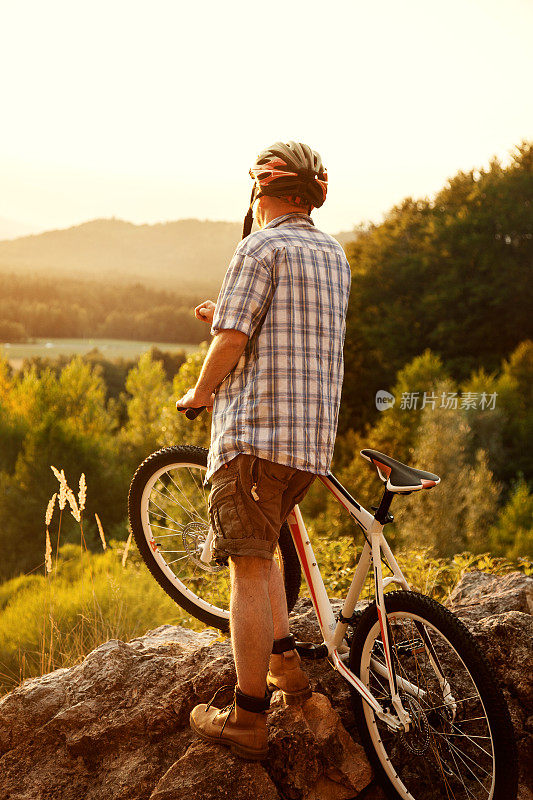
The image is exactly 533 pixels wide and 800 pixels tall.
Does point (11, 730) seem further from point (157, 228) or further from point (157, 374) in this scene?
point (157, 228)

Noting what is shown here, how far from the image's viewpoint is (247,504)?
7.52 feet

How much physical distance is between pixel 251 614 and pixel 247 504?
1.15 ft

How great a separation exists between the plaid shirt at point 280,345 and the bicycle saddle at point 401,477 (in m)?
0.22

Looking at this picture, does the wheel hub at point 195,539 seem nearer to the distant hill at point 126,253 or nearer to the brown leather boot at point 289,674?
the brown leather boot at point 289,674

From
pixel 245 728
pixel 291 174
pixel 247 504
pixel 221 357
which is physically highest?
pixel 291 174

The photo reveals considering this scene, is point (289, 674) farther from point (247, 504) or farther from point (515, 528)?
point (515, 528)

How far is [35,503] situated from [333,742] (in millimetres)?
18485

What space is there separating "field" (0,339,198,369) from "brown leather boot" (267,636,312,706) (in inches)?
1273

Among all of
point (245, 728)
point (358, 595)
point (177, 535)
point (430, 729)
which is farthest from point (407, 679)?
point (177, 535)

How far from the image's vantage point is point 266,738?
2465 millimetres

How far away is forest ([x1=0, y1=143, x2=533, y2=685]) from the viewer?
16328mm

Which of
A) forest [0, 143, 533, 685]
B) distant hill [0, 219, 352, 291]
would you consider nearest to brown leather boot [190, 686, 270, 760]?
forest [0, 143, 533, 685]

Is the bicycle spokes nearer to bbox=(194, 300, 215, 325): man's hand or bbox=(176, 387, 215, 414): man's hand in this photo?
bbox=(176, 387, 215, 414): man's hand

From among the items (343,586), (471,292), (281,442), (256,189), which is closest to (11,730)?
(281,442)
